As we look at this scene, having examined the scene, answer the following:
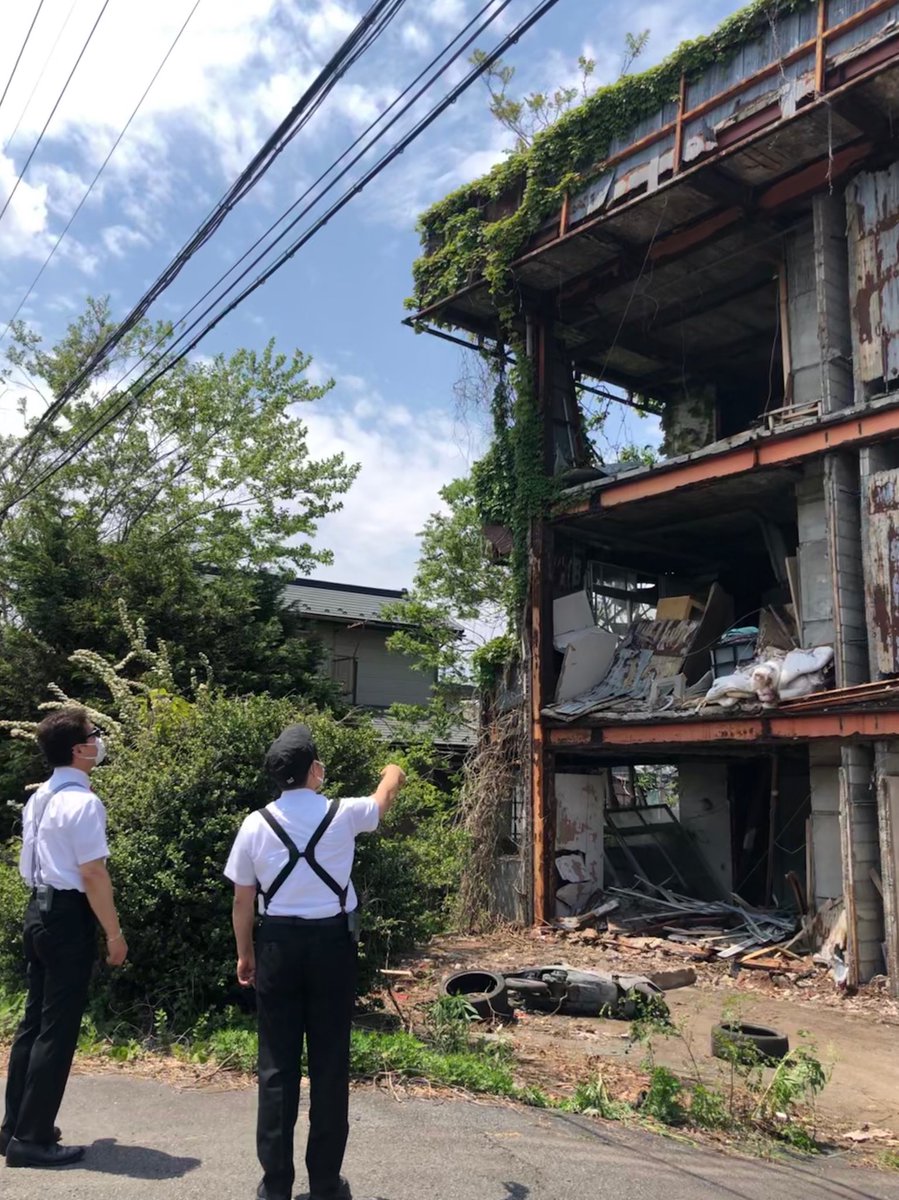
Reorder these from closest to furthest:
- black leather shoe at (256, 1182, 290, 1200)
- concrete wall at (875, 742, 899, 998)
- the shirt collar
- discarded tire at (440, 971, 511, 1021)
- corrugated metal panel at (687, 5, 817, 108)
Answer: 1. black leather shoe at (256, 1182, 290, 1200)
2. the shirt collar
3. discarded tire at (440, 971, 511, 1021)
4. concrete wall at (875, 742, 899, 998)
5. corrugated metal panel at (687, 5, 817, 108)

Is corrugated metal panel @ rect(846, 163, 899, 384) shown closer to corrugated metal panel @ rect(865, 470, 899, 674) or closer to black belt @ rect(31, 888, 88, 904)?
A: corrugated metal panel @ rect(865, 470, 899, 674)

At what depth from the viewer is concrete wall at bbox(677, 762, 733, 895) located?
16.8m

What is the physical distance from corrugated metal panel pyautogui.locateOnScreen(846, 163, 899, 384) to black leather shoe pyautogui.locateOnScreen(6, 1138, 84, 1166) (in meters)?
11.3

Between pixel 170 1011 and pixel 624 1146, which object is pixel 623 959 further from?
pixel 624 1146

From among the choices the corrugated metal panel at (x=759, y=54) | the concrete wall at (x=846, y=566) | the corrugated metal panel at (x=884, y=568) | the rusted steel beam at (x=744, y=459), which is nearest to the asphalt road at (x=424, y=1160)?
the corrugated metal panel at (x=884, y=568)

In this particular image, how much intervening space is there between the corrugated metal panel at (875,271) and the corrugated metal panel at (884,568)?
4.64 ft

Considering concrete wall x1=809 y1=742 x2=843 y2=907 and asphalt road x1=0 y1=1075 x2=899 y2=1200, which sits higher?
concrete wall x1=809 y1=742 x2=843 y2=907

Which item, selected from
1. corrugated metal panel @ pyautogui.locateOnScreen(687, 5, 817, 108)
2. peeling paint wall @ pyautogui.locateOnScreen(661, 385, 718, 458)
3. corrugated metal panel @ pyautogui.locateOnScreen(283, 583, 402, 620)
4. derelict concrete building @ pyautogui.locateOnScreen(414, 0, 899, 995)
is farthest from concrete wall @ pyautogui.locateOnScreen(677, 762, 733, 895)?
corrugated metal panel @ pyautogui.locateOnScreen(687, 5, 817, 108)

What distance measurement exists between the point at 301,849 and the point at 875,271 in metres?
11.2

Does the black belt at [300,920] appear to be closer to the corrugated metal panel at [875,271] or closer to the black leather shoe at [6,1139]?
the black leather shoe at [6,1139]

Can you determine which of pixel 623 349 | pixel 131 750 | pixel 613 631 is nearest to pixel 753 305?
pixel 623 349

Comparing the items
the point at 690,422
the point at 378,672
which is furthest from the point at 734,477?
the point at 378,672

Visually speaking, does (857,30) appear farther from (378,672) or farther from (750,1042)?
(378,672)

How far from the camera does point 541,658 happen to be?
49.9ft
